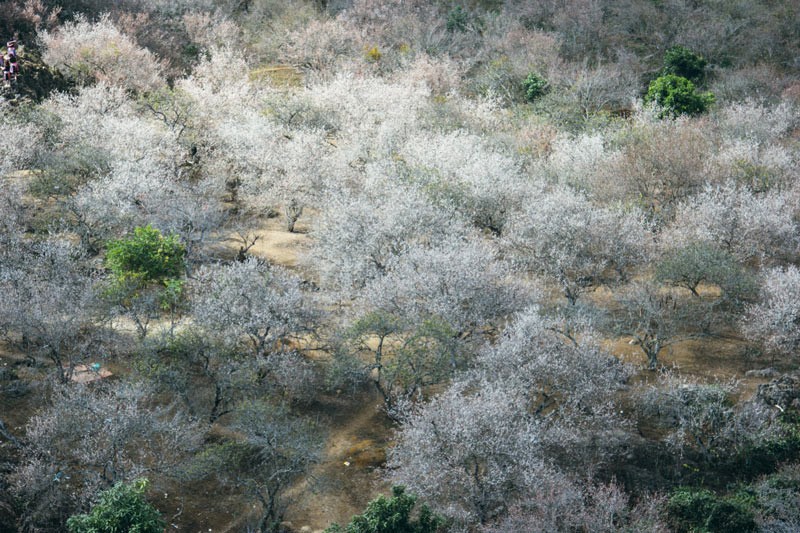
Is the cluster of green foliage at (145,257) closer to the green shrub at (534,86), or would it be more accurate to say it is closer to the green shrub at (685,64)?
the green shrub at (534,86)

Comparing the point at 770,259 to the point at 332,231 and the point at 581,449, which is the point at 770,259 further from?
the point at 332,231

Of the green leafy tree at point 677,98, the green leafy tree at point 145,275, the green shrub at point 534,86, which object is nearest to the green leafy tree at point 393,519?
the green leafy tree at point 145,275

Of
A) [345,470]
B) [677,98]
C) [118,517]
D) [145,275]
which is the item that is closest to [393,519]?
[118,517]

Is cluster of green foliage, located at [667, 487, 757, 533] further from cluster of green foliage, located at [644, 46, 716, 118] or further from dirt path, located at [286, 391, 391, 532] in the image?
cluster of green foliage, located at [644, 46, 716, 118]

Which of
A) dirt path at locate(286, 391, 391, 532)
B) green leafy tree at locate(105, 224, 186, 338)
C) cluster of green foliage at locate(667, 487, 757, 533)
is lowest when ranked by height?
dirt path at locate(286, 391, 391, 532)

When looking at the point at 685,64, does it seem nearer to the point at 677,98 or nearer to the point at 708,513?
the point at 677,98

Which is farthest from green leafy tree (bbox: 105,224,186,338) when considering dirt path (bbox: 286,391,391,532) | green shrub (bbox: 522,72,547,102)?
green shrub (bbox: 522,72,547,102)

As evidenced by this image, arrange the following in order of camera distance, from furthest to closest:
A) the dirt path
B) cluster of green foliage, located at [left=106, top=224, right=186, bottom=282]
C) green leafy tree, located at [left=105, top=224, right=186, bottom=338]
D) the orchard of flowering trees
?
1. cluster of green foliage, located at [left=106, top=224, right=186, bottom=282]
2. green leafy tree, located at [left=105, top=224, right=186, bottom=338]
3. the dirt path
4. the orchard of flowering trees
